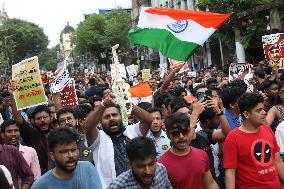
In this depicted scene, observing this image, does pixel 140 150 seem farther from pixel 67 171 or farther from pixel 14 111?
pixel 14 111

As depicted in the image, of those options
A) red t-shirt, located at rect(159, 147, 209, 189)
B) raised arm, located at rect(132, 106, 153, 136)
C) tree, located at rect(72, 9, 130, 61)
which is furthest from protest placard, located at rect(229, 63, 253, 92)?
tree, located at rect(72, 9, 130, 61)

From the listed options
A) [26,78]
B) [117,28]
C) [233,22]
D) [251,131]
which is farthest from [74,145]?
[117,28]

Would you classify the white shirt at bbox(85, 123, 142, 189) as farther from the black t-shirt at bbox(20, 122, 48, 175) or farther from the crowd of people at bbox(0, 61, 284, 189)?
the black t-shirt at bbox(20, 122, 48, 175)

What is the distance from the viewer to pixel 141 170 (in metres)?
3.66

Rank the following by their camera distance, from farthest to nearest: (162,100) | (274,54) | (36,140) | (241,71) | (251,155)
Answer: (274,54)
(241,71)
(162,100)
(36,140)
(251,155)

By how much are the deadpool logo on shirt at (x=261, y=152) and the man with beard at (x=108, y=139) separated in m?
1.09

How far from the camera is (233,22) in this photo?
913 inches

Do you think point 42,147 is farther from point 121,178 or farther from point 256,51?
point 256,51

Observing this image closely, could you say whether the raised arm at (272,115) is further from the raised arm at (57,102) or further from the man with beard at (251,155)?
the raised arm at (57,102)

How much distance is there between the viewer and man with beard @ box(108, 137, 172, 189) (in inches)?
144

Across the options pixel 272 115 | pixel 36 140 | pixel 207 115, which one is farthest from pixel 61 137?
pixel 272 115

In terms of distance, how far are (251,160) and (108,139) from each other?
4.13ft

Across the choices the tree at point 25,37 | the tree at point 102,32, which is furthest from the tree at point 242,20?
the tree at point 25,37

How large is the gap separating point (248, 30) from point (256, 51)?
621cm
